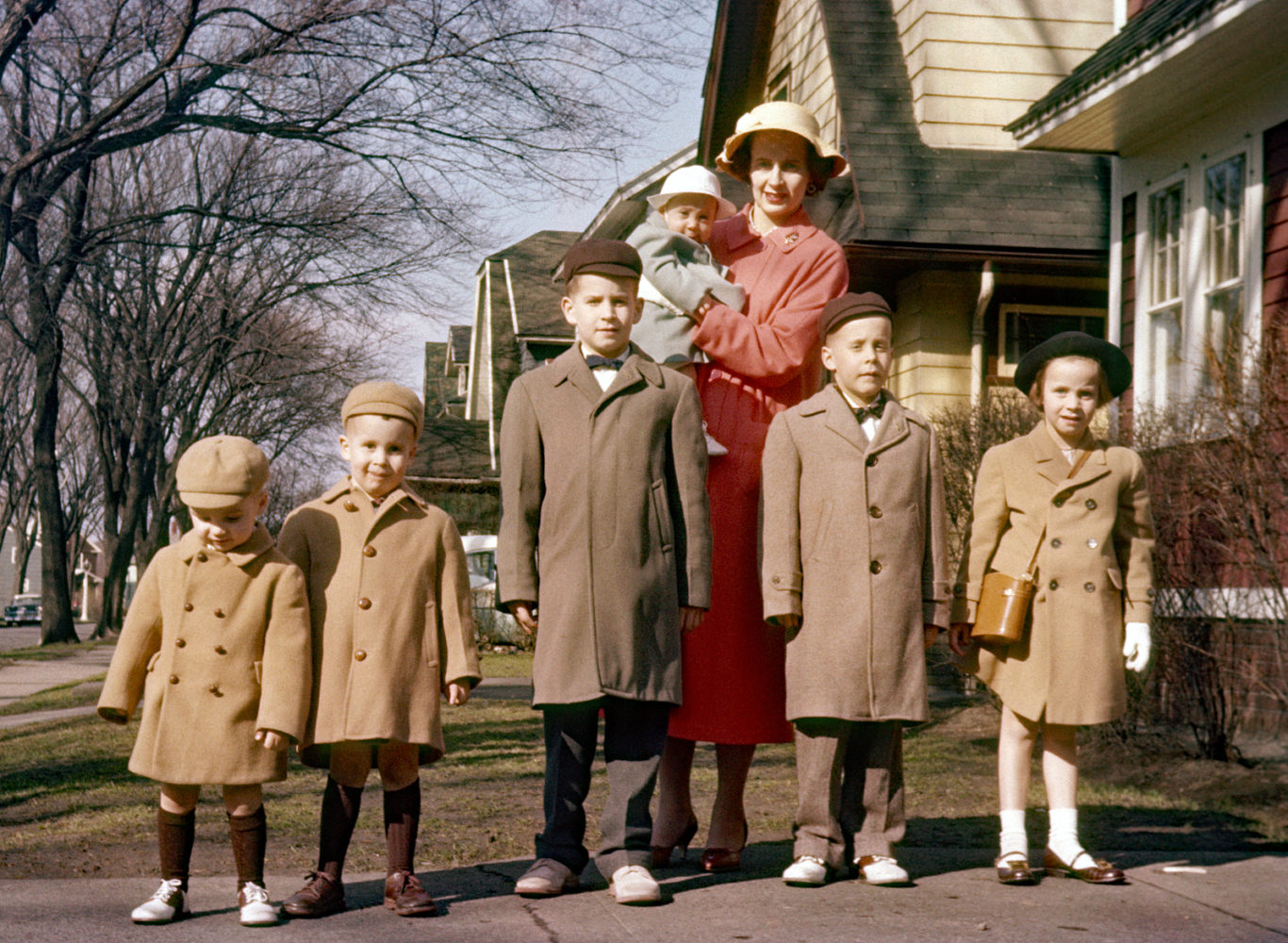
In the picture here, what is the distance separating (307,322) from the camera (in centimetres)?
2744

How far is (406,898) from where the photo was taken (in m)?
4.34

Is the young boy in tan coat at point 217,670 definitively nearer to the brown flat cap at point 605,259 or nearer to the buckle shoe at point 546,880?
the buckle shoe at point 546,880

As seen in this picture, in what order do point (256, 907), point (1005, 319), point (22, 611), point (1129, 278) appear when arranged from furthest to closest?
1. point (22, 611)
2. point (1005, 319)
3. point (1129, 278)
4. point (256, 907)

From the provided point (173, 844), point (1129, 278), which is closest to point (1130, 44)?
point (1129, 278)

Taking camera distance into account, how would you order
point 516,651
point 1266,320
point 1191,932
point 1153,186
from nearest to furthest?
point 1191,932
point 1266,320
point 1153,186
point 516,651

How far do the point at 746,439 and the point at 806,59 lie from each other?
38.6 feet

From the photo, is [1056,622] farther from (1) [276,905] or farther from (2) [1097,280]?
(2) [1097,280]

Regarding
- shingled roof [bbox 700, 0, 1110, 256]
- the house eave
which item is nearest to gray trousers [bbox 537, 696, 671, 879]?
the house eave

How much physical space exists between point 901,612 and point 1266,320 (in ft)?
17.6

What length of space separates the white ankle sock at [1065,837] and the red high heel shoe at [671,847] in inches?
47.2

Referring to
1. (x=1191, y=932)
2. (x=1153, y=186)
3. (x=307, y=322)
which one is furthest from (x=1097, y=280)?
(x=307, y=322)

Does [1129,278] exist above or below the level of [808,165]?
above

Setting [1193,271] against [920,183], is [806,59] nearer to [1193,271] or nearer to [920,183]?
[920,183]

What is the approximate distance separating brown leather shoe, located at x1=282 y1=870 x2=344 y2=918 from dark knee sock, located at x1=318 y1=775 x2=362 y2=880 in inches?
1.0
